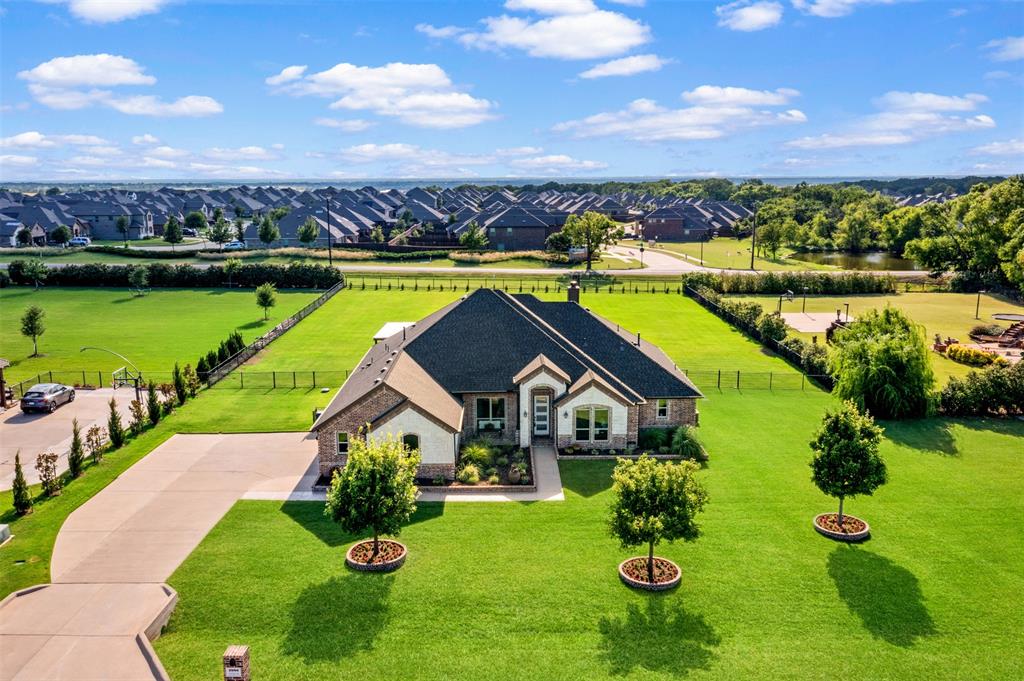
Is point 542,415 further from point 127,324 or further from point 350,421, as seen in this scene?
point 127,324

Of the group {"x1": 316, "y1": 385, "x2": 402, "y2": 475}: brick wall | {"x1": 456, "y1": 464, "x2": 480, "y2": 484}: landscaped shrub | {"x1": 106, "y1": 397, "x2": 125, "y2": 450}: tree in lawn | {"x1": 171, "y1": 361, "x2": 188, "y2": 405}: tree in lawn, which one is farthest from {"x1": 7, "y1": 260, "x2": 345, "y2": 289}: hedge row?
{"x1": 456, "y1": 464, "x2": 480, "y2": 484}: landscaped shrub

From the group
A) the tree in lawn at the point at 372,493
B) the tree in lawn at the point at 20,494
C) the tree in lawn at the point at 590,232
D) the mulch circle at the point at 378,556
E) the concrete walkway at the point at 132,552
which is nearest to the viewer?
the concrete walkway at the point at 132,552

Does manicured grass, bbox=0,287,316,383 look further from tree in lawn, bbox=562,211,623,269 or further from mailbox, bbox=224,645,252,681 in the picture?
tree in lawn, bbox=562,211,623,269

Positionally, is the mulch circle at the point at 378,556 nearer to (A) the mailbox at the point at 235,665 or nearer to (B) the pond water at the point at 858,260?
(A) the mailbox at the point at 235,665

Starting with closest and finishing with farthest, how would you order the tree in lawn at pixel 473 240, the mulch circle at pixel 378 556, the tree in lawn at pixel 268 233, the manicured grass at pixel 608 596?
the manicured grass at pixel 608 596 → the mulch circle at pixel 378 556 → the tree in lawn at pixel 268 233 → the tree in lawn at pixel 473 240

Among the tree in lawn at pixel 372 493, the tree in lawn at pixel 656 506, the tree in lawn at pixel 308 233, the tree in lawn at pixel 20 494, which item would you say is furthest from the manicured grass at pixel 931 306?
the tree in lawn at pixel 308 233

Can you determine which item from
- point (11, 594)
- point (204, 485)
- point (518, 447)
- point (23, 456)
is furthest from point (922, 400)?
point (23, 456)
